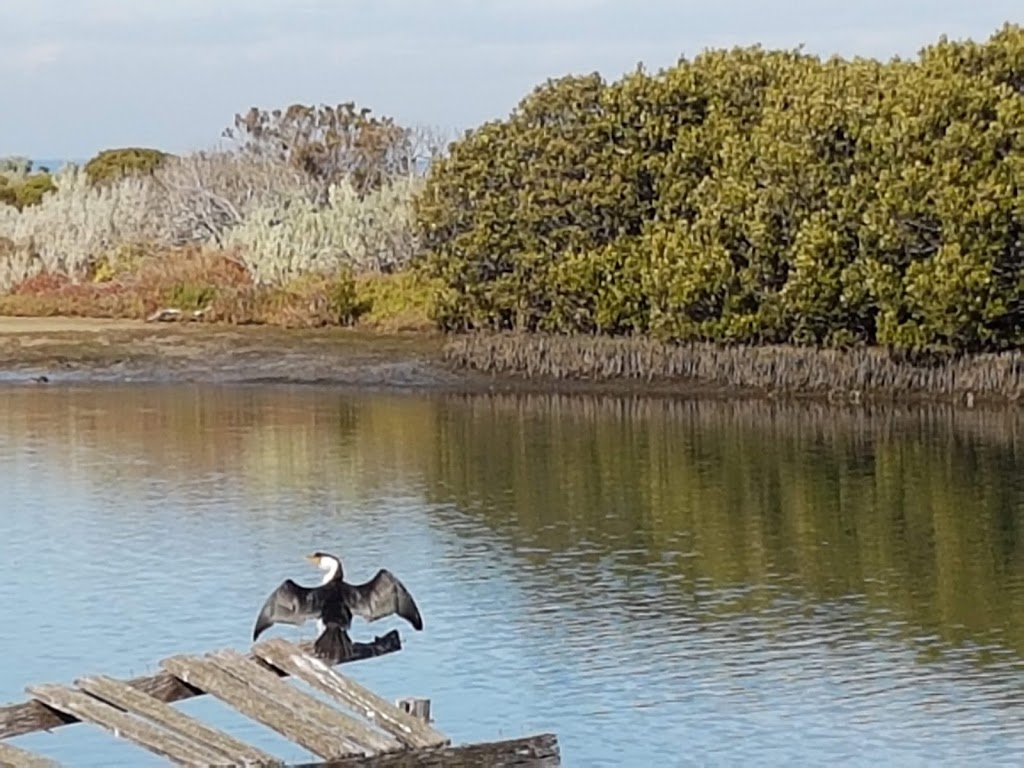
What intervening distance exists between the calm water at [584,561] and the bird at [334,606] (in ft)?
12.5

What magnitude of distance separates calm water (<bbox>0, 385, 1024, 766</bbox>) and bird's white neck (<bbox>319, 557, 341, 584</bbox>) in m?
3.60

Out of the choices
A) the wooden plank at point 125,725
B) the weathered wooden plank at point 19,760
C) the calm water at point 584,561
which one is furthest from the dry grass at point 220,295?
the weathered wooden plank at point 19,760

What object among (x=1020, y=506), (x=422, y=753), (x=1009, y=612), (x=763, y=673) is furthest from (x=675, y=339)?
(x=422, y=753)

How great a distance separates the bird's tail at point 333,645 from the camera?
9875 mm

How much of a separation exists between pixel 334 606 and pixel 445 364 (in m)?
33.0

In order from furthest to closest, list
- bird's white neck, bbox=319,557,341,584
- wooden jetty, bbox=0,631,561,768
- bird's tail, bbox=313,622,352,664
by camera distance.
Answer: bird's white neck, bbox=319,557,341,584
bird's tail, bbox=313,622,352,664
wooden jetty, bbox=0,631,561,768

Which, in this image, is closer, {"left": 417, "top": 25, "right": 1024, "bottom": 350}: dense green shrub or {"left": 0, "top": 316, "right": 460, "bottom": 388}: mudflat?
{"left": 417, "top": 25, "right": 1024, "bottom": 350}: dense green shrub

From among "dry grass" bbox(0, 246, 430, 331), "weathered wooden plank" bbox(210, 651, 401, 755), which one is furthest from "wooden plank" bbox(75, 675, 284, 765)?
"dry grass" bbox(0, 246, 430, 331)

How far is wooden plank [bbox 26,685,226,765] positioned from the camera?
8.84m

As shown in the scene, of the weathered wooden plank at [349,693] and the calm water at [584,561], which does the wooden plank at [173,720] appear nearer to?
the weathered wooden plank at [349,693]

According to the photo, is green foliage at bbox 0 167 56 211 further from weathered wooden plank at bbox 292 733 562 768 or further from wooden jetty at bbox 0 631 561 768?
weathered wooden plank at bbox 292 733 562 768

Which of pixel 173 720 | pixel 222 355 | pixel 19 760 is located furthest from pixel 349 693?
pixel 222 355

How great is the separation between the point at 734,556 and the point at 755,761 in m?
8.48

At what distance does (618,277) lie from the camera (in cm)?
4234
